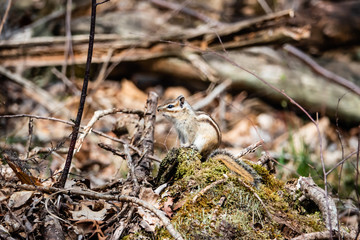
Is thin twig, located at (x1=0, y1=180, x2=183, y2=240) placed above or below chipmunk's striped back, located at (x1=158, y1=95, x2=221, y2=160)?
below

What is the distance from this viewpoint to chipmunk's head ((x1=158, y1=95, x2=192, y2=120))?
3.91m

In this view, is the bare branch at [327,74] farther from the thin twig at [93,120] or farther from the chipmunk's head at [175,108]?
the thin twig at [93,120]

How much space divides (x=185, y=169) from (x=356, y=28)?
291 inches

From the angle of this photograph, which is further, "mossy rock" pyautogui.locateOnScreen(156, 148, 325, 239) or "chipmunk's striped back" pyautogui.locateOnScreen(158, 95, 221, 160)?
"chipmunk's striped back" pyautogui.locateOnScreen(158, 95, 221, 160)

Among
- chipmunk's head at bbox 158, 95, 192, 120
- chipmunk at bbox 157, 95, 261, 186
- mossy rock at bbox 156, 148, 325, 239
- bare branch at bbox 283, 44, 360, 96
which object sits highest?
bare branch at bbox 283, 44, 360, 96

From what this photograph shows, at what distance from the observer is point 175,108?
3.91 metres

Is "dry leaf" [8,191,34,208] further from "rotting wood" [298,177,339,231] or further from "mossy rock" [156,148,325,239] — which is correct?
"rotting wood" [298,177,339,231]

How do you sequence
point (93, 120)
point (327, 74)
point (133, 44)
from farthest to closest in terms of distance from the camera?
point (133, 44), point (327, 74), point (93, 120)

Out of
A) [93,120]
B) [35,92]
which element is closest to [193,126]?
[93,120]

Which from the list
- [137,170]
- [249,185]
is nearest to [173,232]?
[249,185]

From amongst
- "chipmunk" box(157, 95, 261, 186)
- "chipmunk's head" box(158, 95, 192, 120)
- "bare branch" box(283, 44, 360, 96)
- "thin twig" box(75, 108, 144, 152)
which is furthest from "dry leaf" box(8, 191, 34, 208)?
"bare branch" box(283, 44, 360, 96)

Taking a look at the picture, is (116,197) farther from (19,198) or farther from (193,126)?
(193,126)

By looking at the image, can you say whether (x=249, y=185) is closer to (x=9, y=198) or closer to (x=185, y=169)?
(x=185, y=169)

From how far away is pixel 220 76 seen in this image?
786 cm
